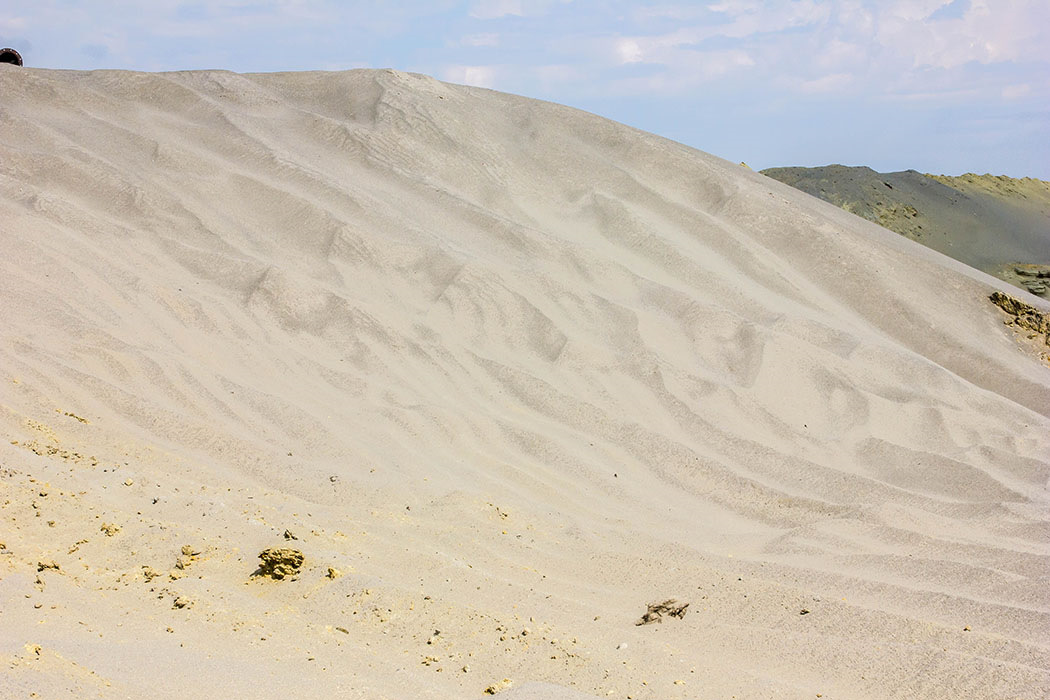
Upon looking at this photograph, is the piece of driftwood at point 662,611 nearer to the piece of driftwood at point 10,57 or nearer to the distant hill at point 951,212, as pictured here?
the piece of driftwood at point 10,57

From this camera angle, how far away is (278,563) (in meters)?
4.27

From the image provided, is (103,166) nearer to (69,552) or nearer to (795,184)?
(69,552)

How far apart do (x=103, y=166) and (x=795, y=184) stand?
21.4 meters

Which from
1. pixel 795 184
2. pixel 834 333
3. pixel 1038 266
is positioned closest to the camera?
pixel 834 333

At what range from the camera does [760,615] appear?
15.0 ft

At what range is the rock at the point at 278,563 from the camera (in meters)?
4.25

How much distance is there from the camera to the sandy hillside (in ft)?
12.8

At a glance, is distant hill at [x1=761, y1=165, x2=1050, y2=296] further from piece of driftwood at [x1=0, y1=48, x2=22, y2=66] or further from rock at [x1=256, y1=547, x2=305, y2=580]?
rock at [x1=256, y1=547, x2=305, y2=580]

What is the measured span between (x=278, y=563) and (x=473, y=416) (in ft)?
9.06

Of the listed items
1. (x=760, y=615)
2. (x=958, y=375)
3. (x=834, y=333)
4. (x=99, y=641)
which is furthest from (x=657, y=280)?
(x=99, y=641)

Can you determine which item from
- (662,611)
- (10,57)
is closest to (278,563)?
(662,611)

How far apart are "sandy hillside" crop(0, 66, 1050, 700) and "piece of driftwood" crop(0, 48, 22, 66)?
108cm

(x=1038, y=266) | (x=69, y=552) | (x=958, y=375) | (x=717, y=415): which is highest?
(x=1038, y=266)

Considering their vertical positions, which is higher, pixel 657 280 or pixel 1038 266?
pixel 1038 266
